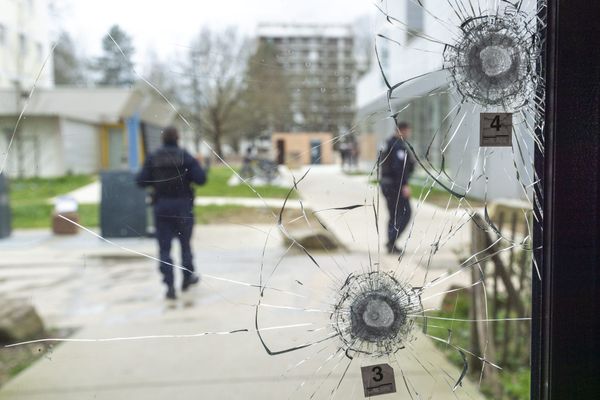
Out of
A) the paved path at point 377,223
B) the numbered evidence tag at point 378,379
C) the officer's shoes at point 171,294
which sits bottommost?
the officer's shoes at point 171,294

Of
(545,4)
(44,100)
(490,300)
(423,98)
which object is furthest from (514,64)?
(490,300)

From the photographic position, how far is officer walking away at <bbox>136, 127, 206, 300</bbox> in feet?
4.70

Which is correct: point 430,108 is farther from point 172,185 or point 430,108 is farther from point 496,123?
point 172,185

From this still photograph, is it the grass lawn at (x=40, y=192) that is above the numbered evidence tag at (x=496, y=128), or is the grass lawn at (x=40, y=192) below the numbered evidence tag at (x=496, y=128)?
below

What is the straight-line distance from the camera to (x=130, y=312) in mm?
3051

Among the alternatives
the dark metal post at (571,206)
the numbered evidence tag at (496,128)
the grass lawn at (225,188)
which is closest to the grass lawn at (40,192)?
the grass lawn at (225,188)

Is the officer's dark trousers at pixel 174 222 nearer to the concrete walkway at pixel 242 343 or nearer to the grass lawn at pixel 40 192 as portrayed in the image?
the concrete walkway at pixel 242 343

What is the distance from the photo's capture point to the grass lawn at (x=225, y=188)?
1.49 meters

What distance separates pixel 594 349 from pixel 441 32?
0.84 m

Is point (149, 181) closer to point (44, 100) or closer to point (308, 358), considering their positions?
point (44, 100)

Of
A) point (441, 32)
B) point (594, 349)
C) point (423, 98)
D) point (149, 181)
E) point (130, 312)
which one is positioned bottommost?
point (130, 312)

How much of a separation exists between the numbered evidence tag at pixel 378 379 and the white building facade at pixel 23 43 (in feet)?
3.84

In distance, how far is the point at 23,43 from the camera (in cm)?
158

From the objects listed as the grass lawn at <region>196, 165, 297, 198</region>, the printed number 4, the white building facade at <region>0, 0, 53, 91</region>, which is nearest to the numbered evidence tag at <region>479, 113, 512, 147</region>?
the printed number 4
